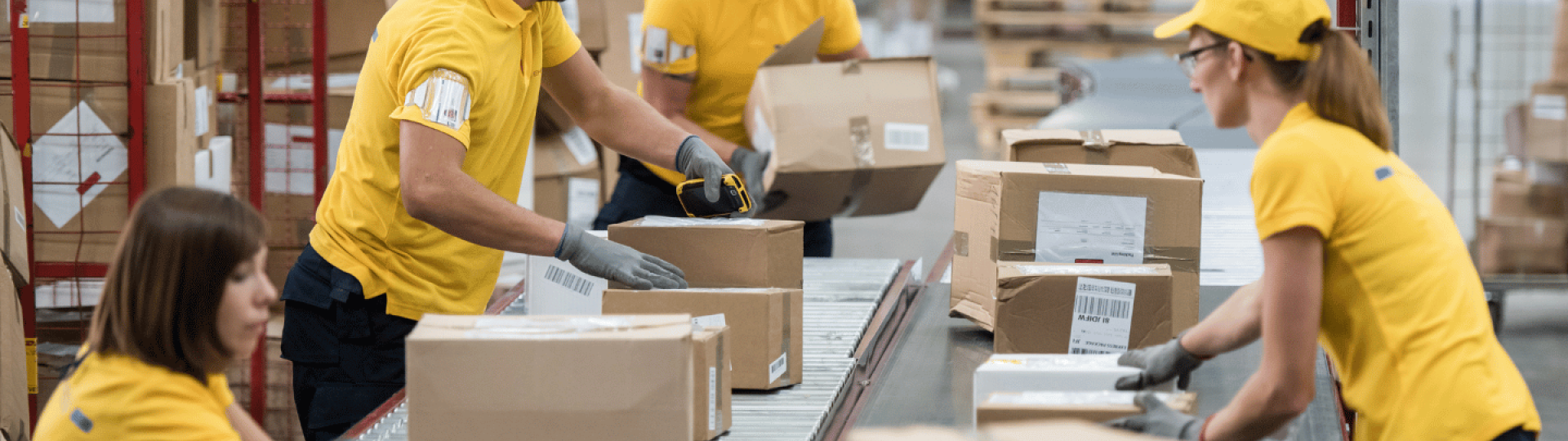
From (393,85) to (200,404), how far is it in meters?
0.85

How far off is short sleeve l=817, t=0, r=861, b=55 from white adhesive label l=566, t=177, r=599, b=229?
1524 millimetres

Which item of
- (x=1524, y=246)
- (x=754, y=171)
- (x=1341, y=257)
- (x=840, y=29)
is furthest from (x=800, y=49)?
(x=1524, y=246)

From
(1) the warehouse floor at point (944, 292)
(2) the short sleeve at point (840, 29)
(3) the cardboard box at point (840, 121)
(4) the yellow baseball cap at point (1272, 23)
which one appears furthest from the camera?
(1) the warehouse floor at point (944, 292)

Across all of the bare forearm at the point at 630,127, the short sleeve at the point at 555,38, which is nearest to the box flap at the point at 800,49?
the bare forearm at the point at 630,127

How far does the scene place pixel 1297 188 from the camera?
171 cm

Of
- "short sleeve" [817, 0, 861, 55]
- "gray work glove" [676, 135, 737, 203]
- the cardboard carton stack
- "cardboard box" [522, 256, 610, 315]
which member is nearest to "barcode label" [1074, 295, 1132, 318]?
"gray work glove" [676, 135, 737, 203]

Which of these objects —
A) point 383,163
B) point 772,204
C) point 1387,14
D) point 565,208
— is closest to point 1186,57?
point 1387,14

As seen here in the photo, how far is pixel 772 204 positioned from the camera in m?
3.69

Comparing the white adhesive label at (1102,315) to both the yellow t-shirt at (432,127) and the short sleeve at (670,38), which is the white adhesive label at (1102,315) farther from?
the short sleeve at (670,38)

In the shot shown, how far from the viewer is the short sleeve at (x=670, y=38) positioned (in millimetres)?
3572

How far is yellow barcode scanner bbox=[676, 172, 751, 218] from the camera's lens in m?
2.87

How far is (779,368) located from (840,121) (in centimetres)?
108

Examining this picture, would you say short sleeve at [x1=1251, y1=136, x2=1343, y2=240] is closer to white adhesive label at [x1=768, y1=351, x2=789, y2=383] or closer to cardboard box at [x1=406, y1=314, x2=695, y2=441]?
cardboard box at [x1=406, y1=314, x2=695, y2=441]

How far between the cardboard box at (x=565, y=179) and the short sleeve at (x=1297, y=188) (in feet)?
11.7
